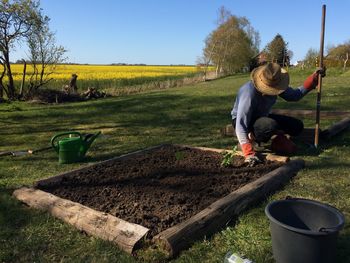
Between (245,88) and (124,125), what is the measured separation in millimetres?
5222

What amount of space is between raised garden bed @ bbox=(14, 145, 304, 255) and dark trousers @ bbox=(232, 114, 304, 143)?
0.43 meters

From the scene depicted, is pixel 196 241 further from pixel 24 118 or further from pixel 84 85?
pixel 84 85

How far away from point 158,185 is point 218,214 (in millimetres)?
1126

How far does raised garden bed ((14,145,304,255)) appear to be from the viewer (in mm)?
3018

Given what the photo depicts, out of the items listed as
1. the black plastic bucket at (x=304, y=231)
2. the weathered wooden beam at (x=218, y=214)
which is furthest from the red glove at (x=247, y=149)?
the black plastic bucket at (x=304, y=231)

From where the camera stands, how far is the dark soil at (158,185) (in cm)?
342

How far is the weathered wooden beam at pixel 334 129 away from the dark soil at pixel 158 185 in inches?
74.2

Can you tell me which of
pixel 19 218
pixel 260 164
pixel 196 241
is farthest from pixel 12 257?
pixel 260 164

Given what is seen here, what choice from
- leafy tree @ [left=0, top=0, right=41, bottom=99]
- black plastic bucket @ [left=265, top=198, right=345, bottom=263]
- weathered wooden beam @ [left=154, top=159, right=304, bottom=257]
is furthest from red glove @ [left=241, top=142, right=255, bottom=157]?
leafy tree @ [left=0, top=0, right=41, bottom=99]

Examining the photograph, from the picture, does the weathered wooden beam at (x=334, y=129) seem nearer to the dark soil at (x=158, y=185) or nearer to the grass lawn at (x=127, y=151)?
the grass lawn at (x=127, y=151)

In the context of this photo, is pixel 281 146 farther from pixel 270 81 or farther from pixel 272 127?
pixel 270 81

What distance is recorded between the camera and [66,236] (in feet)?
10.4

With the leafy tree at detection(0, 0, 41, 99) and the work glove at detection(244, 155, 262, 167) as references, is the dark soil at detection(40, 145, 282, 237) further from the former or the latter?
the leafy tree at detection(0, 0, 41, 99)

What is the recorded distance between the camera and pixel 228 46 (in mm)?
45594
